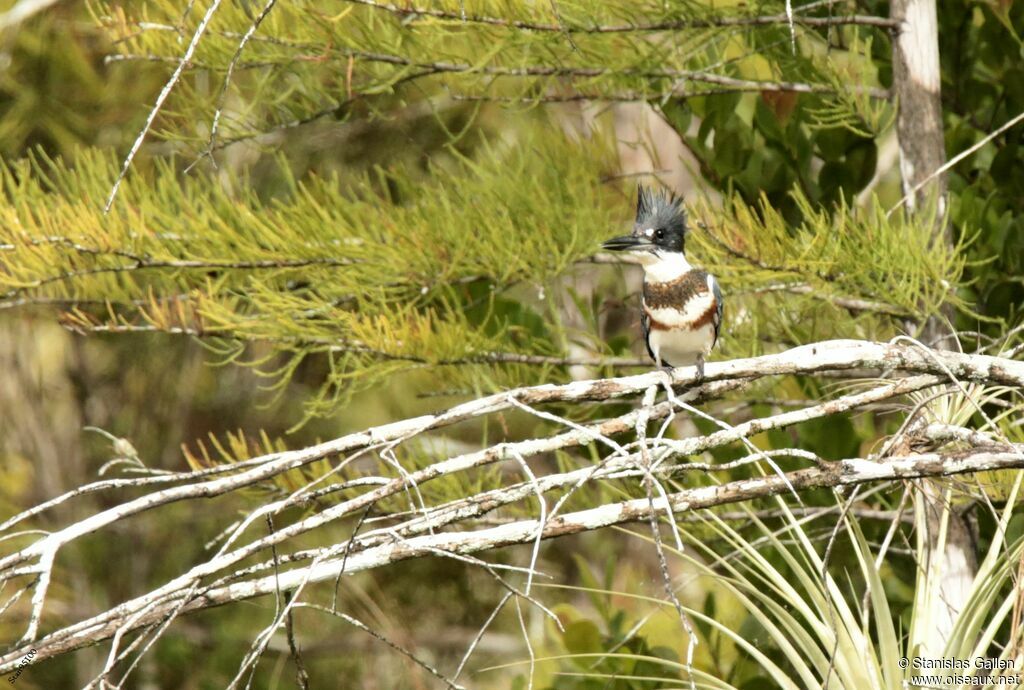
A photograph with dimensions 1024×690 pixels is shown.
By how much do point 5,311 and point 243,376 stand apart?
109 cm

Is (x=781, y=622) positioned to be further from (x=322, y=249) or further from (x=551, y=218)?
(x=322, y=249)

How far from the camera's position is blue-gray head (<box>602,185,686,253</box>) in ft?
8.05

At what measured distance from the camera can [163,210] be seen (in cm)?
258

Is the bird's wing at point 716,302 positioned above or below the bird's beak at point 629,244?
below

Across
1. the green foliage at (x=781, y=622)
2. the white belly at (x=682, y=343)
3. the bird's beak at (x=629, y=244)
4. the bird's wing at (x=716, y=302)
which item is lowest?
the green foliage at (x=781, y=622)

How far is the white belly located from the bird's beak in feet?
0.60

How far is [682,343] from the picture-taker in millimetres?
2404

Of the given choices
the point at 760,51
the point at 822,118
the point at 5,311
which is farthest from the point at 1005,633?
the point at 5,311

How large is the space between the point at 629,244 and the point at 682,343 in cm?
23

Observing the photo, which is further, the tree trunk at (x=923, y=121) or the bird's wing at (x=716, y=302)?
the bird's wing at (x=716, y=302)

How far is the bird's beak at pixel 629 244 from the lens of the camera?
2371mm

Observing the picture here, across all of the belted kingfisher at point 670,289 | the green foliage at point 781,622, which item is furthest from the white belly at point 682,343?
the green foliage at point 781,622

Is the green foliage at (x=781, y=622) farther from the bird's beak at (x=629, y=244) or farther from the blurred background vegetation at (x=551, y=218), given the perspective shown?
the bird's beak at (x=629, y=244)

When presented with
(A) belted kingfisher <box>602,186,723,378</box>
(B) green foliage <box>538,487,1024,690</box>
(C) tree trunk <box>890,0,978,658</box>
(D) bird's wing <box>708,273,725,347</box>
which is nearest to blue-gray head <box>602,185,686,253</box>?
(A) belted kingfisher <box>602,186,723,378</box>
